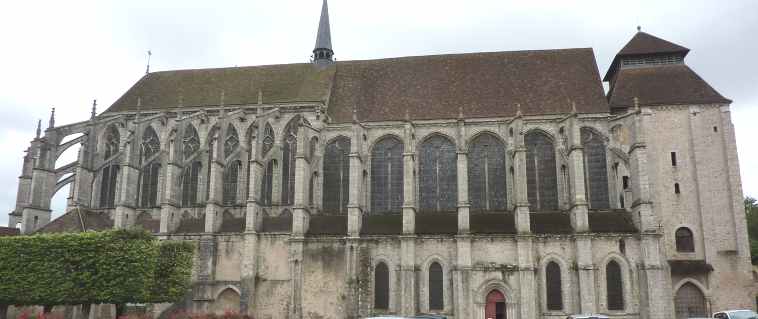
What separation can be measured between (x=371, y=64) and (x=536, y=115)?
11.5 metres

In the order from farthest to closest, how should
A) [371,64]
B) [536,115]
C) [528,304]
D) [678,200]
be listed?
1. [371,64]
2. [536,115]
3. [678,200]
4. [528,304]

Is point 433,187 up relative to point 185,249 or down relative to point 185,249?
up

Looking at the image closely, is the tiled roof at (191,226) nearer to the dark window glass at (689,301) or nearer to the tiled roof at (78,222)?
the tiled roof at (78,222)

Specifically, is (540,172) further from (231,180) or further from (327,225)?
(231,180)

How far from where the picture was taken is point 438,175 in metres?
34.0

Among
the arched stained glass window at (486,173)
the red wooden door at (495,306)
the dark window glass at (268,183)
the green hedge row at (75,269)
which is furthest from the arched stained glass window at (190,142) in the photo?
the red wooden door at (495,306)

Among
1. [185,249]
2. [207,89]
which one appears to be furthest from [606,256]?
[207,89]

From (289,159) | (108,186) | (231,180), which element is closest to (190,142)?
(231,180)

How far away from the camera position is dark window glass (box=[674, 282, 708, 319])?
29.4 metres

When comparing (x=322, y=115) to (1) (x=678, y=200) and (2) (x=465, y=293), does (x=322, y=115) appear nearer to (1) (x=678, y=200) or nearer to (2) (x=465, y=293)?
(2) (x=465, y=293)

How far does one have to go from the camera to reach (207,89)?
39.4 metres

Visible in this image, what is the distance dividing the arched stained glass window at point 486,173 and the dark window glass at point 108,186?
20.7m

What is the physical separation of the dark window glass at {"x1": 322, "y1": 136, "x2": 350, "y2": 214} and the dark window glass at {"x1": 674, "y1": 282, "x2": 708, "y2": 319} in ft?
55.7

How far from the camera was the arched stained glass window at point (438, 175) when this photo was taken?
110 feet
